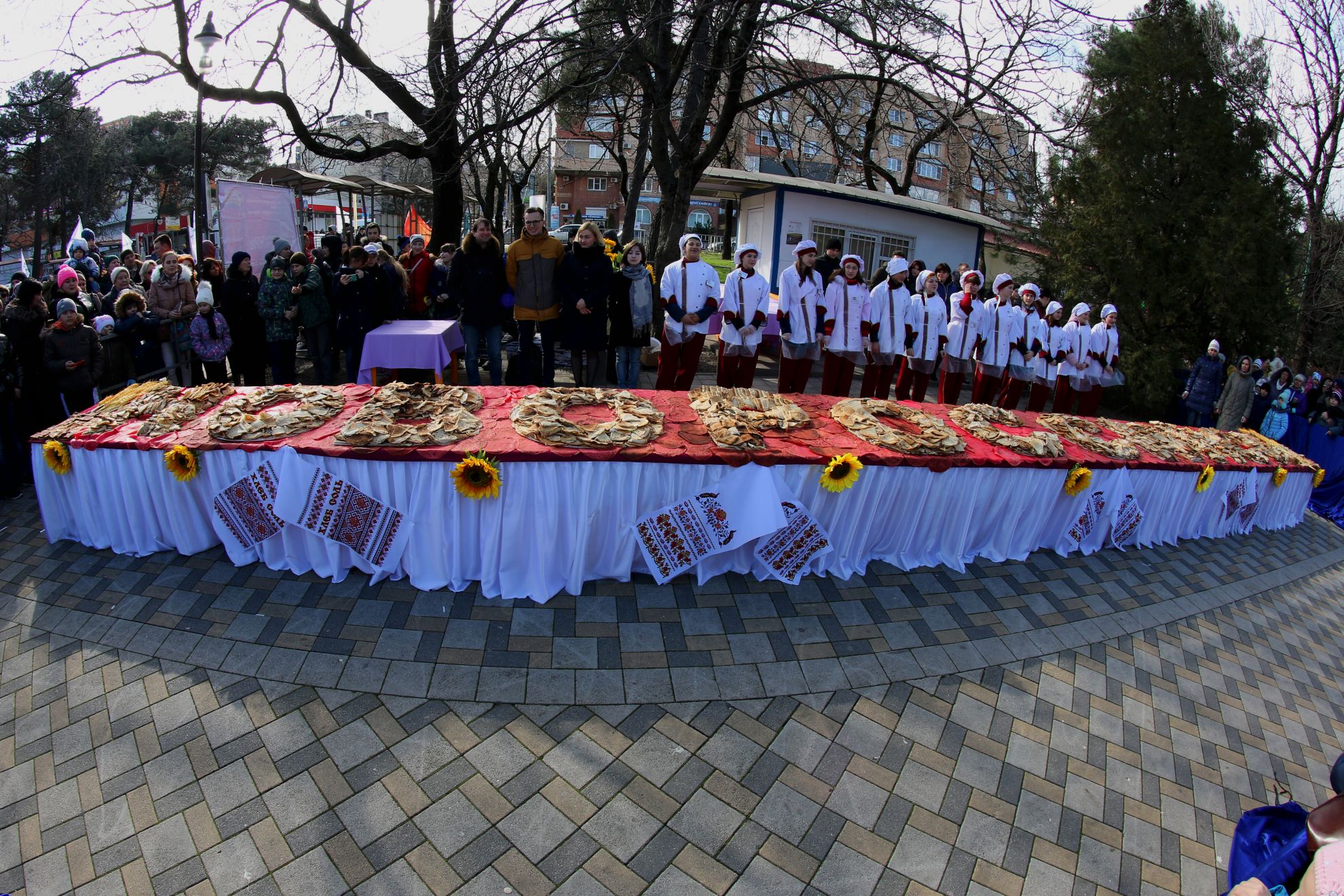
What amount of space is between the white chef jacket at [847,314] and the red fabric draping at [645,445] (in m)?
2.30

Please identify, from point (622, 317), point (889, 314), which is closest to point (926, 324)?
point (889, 314)

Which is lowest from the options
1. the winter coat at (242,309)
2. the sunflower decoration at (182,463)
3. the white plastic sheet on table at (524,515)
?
the white plastic sheet on table at (524,515)

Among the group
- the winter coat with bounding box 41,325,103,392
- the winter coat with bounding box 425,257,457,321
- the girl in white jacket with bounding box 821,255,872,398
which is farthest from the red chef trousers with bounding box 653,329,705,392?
the winter coat with bounding box 41,325,103,392

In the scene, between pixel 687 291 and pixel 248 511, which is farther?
pixel 687 291

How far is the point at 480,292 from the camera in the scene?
20.9ft

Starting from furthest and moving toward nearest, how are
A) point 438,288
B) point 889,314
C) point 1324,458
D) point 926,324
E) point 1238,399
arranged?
1. point 1238,399
2. point 1324,458
3. point 438,288
4. point 926,324
5. point 889,314

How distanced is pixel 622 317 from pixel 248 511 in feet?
12.3

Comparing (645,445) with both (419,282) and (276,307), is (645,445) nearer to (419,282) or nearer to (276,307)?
(276,307)

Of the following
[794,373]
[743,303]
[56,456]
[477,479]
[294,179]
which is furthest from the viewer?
[294,179]

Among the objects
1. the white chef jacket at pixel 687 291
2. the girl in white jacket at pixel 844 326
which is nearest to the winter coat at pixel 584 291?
the white chef jacket at pixel 687 291

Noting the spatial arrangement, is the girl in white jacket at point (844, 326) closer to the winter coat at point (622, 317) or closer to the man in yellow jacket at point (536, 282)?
the winter coat at point (622, 317)

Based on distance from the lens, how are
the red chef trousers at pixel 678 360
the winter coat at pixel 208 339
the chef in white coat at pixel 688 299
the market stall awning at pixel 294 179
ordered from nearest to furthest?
1. the winter coat at pixel 208 339
2. the chef in white coat at pixel 688 299
3. the red chef trousers at pixel 678 360
4. the market stall awning at pixel 294 179

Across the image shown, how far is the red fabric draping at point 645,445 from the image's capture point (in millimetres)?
3393

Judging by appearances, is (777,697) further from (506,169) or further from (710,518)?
(506,169)
